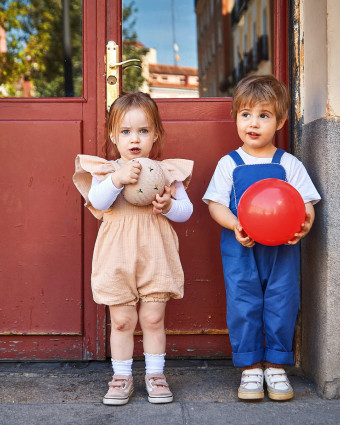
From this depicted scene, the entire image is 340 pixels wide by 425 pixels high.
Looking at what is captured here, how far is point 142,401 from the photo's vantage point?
104 inches

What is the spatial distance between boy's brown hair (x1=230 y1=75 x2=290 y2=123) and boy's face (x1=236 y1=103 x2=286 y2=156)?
0.07 ft

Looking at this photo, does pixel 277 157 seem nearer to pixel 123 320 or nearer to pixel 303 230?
pixel 303 230

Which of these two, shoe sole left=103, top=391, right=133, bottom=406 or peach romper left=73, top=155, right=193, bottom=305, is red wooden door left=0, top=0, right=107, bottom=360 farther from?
shoe sole left=103, top=391, right=133, bottom=406

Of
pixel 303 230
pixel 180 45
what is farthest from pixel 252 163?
pixel 180 45

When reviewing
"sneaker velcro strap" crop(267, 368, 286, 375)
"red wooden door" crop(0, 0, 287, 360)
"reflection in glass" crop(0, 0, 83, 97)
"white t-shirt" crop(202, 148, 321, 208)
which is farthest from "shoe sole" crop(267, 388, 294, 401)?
"reflection in glass" crop(0, 0, 83, 97)

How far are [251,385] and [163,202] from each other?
98 centimetres

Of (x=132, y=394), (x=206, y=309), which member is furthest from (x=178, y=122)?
(x=132, y=394)

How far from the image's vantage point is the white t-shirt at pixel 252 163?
8.90 ft

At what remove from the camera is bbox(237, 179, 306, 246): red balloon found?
238 centimetres

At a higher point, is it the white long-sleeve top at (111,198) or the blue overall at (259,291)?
the white long-sleeve top at (111,198)

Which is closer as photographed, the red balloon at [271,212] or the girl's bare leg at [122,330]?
the red balloon at [271,212]

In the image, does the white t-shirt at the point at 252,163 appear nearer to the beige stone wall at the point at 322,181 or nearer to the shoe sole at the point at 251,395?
the beige stone wall at the point at 322,181

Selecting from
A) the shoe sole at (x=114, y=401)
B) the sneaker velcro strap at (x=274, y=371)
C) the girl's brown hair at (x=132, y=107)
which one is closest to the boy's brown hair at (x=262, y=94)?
the girl's brown hair at (x=132, y=107)

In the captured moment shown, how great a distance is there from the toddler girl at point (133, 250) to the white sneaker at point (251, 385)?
1.14 feet
